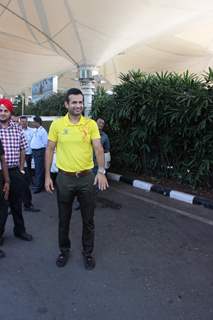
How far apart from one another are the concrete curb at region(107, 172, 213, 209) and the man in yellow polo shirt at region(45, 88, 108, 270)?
3.56 m

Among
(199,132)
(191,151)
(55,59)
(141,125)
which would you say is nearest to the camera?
(199,132)

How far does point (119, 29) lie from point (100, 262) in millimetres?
13059

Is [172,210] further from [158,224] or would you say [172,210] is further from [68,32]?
[68,32]

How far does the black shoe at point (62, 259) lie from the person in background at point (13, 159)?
973mm

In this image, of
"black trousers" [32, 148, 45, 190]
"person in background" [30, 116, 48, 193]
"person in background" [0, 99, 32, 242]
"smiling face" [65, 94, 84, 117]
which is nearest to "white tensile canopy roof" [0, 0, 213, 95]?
"person in background" [30, 116, 48, 193]

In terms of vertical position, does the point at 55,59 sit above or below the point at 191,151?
above

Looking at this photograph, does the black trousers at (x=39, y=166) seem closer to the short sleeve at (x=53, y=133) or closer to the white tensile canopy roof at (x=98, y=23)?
the short sleeve at (x=53, y=133)

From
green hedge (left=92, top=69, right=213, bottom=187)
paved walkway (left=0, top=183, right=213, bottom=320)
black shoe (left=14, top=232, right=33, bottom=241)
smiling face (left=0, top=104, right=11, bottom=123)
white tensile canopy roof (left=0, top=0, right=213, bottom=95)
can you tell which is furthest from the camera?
white tensile canopy roof (left=0, top=0, right=213, bottom=95)

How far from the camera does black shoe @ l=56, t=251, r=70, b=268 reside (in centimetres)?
421

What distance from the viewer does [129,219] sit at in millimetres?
6203

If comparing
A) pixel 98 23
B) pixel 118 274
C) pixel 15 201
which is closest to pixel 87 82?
pixel 98 23

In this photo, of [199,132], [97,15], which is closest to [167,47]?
[97,15]

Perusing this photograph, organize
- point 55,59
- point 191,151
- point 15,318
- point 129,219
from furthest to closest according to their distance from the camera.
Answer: point 55,59
point 191,151
point 129,219
point 15,318

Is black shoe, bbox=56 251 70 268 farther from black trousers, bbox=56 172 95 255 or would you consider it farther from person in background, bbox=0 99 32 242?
person in background, bbox=0 99 32 242
